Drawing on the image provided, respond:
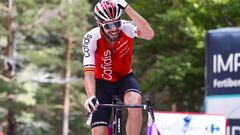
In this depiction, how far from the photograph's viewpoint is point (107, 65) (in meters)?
6.19

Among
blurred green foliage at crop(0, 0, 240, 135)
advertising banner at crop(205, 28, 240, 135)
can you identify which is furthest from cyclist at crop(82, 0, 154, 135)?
blurred green foliage at crop(0, 0, 240, 135)

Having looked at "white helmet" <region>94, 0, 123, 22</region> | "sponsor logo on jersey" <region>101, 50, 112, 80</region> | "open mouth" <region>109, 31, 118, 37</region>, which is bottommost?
"sponsor logo on jersey" <region>101, 50, 112, 80</region>

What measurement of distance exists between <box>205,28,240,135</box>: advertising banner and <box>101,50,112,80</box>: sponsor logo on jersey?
17.5 feet

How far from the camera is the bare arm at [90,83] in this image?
5945 millimetres

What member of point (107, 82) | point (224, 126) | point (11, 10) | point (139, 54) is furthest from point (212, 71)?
point (11, 10)

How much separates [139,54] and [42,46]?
17840mm

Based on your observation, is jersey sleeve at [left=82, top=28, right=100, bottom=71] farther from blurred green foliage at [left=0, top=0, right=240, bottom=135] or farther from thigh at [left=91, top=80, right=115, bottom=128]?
blurred green foliage at [left=0, top=0, right=240, bottom=135]

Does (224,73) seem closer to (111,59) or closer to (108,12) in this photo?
Result: (111,59)

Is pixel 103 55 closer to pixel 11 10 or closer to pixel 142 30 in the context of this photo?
pixel 142 30

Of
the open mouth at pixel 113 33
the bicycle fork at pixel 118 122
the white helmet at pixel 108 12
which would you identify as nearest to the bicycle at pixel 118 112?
the bicycle fork at pixel 118 122

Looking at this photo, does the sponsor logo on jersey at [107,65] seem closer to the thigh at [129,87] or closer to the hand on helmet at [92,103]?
the thigh at [129,87]

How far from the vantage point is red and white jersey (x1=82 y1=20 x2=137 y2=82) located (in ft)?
19.9

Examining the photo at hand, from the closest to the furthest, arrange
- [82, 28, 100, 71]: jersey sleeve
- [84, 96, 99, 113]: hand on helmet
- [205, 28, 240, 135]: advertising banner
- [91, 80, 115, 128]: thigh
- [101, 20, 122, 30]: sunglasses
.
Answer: [84, 96, 99, 113]: hand on helmet < [101, 20, 122, 30]: sunglasses < [82, 28, 100, 71]: jersey sleeve < [91, 80, 115, 128]: thigh < [205, 28, 240, 135]: advertising banner

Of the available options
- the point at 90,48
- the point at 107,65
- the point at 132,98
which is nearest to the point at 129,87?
the point at 132,98
